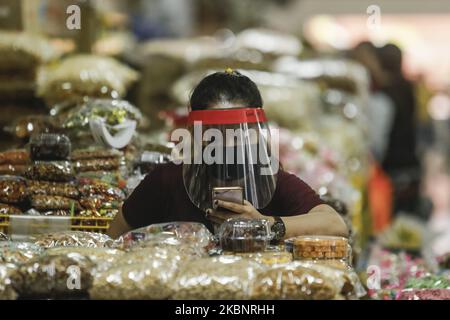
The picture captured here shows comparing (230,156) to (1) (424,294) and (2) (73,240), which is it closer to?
(2) (73,240)

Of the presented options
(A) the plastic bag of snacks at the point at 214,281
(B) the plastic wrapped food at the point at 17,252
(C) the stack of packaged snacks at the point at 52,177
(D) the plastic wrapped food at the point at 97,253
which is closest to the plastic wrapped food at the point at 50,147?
(C) the stack of packaged snacks at the point at 52,177

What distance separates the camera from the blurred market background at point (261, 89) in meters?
4.94

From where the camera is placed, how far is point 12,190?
11.3 feet

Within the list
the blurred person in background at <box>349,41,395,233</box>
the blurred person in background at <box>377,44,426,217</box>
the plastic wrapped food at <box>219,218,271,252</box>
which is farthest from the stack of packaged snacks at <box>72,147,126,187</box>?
the blurred person in background at <box>377,44,426,217</box>

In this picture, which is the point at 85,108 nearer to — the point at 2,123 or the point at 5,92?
the point at 2,123

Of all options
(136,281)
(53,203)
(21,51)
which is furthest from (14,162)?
(21,51)

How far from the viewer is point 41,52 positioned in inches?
230

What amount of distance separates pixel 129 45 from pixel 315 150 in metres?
2.74

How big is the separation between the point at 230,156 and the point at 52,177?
2.72 ft

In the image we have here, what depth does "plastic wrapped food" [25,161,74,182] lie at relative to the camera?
352 cm

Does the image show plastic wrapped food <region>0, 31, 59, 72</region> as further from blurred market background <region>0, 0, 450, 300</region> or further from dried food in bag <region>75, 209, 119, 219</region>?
dried food in bag <region>75, 209, 119, 219</region>

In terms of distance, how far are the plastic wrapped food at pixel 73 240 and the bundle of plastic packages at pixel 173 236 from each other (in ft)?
0.35

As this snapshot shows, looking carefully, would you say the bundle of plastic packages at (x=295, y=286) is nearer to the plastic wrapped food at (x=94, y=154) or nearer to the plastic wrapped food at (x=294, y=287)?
the plastic wrapped food at (x=294, y=287)

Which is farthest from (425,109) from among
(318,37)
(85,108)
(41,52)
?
(85,108)
